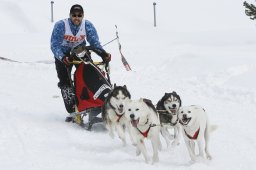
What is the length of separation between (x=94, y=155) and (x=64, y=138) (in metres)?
0.81

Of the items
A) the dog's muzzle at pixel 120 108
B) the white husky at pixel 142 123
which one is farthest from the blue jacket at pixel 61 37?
the white husky at pixel 142 123

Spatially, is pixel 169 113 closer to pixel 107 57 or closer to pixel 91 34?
pixel 107 57

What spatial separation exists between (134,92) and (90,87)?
10.9 ft

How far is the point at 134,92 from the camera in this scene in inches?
399

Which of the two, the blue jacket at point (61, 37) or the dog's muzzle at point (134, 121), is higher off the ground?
the blue jacket at point (61, 37)

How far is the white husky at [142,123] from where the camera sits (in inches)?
213

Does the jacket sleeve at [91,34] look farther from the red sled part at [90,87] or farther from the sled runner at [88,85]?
the red sled part at [90,87]

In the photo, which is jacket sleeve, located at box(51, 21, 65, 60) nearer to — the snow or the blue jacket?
the blue jacket

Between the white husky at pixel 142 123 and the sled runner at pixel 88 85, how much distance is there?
4.38ft

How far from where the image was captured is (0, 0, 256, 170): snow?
5.66m

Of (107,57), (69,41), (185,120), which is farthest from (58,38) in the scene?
(185,120)

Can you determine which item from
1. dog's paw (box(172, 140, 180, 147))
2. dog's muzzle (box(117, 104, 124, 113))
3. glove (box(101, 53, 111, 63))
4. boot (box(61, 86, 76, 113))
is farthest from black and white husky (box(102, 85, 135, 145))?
boot (box(61, 86, 76, 113))

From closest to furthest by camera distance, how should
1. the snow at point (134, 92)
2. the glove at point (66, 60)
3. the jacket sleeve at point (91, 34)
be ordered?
the snow at point (134, 92), the glove at point (66, 60), the jacket sleeve at point (91, 34)

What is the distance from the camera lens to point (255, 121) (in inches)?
297
